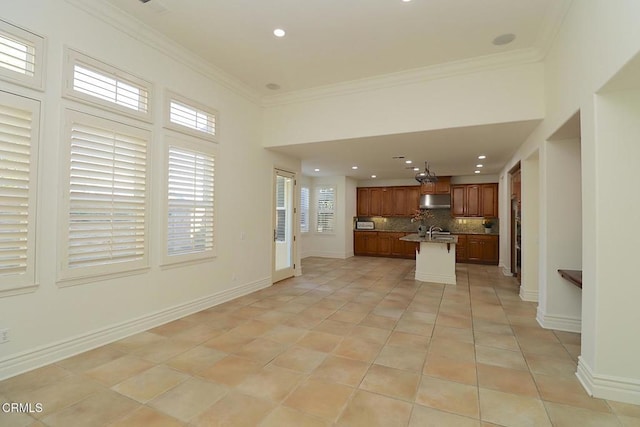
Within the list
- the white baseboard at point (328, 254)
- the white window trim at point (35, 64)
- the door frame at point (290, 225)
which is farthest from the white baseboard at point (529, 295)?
the white window trim at point (35, 64)

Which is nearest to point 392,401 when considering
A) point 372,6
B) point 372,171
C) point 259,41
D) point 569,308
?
point 569,308

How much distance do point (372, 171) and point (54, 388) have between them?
7.54 m

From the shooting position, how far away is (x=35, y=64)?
2.60 m

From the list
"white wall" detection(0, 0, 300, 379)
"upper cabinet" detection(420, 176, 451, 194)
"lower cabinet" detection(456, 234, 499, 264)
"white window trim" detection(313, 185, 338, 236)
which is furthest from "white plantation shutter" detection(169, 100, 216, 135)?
"lower cabinet" detection(456, 234, 499, 264)

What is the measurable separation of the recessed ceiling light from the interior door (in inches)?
160

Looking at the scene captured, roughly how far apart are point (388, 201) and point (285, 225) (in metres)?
4.83

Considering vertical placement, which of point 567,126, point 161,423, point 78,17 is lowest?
point 161,423

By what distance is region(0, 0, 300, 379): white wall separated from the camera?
2627 mm

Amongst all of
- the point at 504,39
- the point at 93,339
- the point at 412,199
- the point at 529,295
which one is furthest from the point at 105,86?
the point at 412,199

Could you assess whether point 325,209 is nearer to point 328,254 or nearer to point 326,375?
point 328,254

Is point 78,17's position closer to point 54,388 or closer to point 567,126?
point 54,388

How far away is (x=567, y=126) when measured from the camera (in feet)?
10.4

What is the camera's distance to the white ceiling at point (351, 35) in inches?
121

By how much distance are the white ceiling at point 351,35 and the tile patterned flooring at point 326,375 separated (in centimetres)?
282
